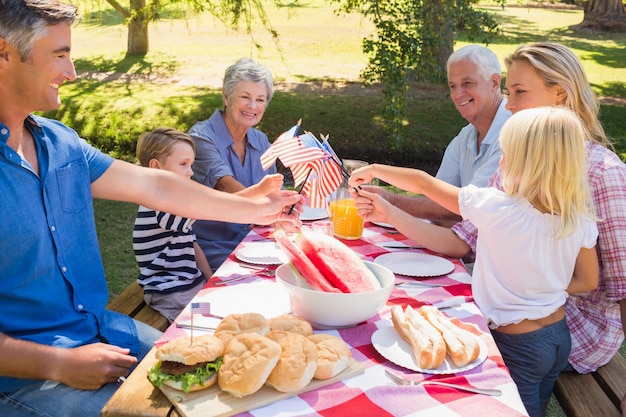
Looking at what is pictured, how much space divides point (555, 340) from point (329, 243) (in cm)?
101

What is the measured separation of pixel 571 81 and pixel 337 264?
1.48 metres

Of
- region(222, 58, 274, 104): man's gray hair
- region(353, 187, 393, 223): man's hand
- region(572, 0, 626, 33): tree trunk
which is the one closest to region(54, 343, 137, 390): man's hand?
region(353, 187, 393, 223): man's hand

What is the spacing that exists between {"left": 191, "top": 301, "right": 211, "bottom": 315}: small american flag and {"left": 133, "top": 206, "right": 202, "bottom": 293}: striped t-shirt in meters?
0.97

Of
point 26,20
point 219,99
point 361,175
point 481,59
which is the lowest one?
point 219,99

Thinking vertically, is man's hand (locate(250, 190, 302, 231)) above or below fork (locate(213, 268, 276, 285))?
above

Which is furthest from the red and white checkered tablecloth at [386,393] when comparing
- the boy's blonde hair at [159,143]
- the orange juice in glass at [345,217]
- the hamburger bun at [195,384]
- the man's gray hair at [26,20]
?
the boy's blonde hair at [159,143]

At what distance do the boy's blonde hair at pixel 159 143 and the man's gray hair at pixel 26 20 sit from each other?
1.16m

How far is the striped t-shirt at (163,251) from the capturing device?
3.14 m

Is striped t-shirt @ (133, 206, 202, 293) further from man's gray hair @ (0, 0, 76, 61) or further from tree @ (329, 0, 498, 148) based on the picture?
tree @ (329, 0, 498, 148)

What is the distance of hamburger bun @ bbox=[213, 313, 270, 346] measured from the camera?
5.99ft

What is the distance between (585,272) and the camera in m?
2.48

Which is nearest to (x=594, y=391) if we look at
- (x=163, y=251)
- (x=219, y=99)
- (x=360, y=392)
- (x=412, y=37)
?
(x=360, y=392)

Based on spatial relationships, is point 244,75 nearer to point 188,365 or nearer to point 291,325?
point 291,325

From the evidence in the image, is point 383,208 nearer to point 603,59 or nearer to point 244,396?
point 244,396
